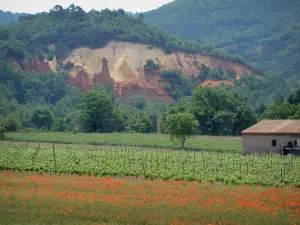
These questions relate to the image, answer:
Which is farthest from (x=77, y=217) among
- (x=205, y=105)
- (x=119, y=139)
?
(x=205, y=105)

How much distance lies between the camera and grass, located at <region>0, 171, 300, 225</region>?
2566cm

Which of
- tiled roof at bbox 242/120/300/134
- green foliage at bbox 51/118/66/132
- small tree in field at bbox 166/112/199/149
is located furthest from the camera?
green foliage at bbox 51/118/66/132

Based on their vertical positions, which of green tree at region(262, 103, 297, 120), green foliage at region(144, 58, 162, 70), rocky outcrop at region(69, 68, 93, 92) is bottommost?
green tree at region(262, 103, 297, 120)

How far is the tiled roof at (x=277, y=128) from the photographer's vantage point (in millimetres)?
64338

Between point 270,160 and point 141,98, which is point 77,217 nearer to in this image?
point 270,160

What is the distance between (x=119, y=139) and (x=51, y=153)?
88.0 ft

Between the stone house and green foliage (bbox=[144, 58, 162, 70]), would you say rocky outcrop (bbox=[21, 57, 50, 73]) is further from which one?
the stone house

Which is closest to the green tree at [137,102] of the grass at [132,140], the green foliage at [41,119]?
the green foliage at [41,119]

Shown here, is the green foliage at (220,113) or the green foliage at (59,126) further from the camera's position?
the green foliage at (59,126)

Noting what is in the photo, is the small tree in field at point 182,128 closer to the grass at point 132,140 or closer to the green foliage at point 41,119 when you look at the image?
the grass at point 132,140

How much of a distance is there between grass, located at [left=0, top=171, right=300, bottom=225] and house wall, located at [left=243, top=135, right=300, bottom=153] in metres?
28.1

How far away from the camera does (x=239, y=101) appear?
110062 mm

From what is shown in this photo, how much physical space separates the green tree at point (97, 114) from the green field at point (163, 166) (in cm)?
4991


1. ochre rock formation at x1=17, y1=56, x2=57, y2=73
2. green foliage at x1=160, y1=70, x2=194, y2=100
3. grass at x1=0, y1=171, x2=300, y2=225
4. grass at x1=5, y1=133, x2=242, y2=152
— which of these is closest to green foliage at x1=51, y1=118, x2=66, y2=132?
grass at x1=5, y1=133, x2=242, y2=152
